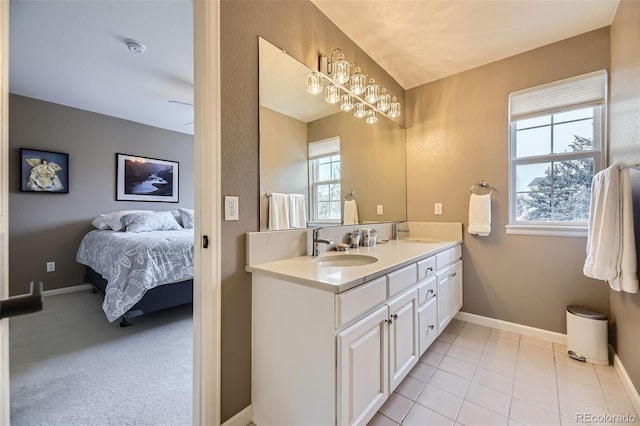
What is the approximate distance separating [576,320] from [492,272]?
2.12ft

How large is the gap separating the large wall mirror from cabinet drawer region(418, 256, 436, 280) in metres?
0.67

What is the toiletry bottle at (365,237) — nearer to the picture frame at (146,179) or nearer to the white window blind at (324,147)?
the white window blind at (324,147)

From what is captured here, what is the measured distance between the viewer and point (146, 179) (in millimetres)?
4207

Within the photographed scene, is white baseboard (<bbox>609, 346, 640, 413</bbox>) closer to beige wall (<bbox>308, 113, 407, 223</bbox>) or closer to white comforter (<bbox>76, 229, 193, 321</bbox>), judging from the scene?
beige wall (<bbox>308, 113, 407, 223</bbox>)

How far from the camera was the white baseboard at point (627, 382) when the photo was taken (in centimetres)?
Answer: 145

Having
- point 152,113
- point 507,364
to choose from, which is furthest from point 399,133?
point 152,113

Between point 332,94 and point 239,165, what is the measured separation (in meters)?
1.01

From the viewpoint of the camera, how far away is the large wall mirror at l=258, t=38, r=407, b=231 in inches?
60.4

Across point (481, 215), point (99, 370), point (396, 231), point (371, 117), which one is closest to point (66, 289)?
point (99, 370)

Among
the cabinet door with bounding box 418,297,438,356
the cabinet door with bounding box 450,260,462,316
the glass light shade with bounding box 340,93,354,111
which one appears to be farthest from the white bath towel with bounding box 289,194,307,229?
the cabinet door with bounding box 450,260,462,316

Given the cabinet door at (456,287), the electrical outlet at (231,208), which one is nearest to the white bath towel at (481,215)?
the cabinet door at (456,287)

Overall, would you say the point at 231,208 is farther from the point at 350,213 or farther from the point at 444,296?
the point at 444,296

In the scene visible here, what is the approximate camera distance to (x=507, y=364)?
1.88m

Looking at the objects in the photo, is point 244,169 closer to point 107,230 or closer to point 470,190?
point 470,190
